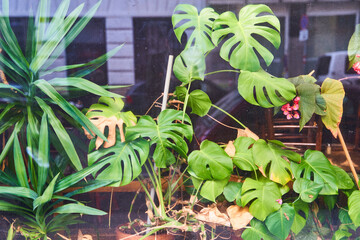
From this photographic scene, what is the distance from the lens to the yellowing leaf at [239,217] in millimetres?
1852

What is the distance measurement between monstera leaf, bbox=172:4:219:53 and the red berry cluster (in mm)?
491

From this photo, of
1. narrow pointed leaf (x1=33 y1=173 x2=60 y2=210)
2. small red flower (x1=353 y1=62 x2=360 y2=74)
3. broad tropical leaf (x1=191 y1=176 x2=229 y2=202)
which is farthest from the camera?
small red flower (x1=353 y1=62 x2=360 y2=74)

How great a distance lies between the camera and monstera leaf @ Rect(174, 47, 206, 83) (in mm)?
1816

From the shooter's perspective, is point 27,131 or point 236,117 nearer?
point 27,131

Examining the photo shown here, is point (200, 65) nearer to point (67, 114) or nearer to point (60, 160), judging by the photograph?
point (67, 114)

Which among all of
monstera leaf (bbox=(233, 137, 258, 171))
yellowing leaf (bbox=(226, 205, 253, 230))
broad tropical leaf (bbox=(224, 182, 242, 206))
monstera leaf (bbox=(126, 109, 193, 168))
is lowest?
yellowing leaf (bbox=(226, 205, 253, 230))

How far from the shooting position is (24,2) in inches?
72.5

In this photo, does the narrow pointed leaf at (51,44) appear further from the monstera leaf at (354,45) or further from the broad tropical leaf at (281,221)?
the monstera leaf at (354,45)

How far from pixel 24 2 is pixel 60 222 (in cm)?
112

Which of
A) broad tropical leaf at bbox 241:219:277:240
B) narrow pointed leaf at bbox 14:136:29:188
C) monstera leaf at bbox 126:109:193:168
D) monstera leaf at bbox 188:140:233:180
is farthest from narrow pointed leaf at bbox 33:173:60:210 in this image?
broad tropical leaf at bbox 241:219:277:240

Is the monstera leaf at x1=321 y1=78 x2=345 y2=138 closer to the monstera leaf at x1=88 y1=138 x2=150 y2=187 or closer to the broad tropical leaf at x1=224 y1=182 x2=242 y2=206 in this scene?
the broad tropical leaf at x1=224 y1=182 x2=242 y2=206

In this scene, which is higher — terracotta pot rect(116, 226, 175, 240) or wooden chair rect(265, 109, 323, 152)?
wooden chair rect(265, 109, 323, 152)

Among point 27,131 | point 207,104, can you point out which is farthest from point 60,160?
point 207,104

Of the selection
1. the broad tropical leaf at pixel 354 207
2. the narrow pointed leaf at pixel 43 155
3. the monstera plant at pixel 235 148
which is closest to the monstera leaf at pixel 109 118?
the monstera plant at pixel 235 148
